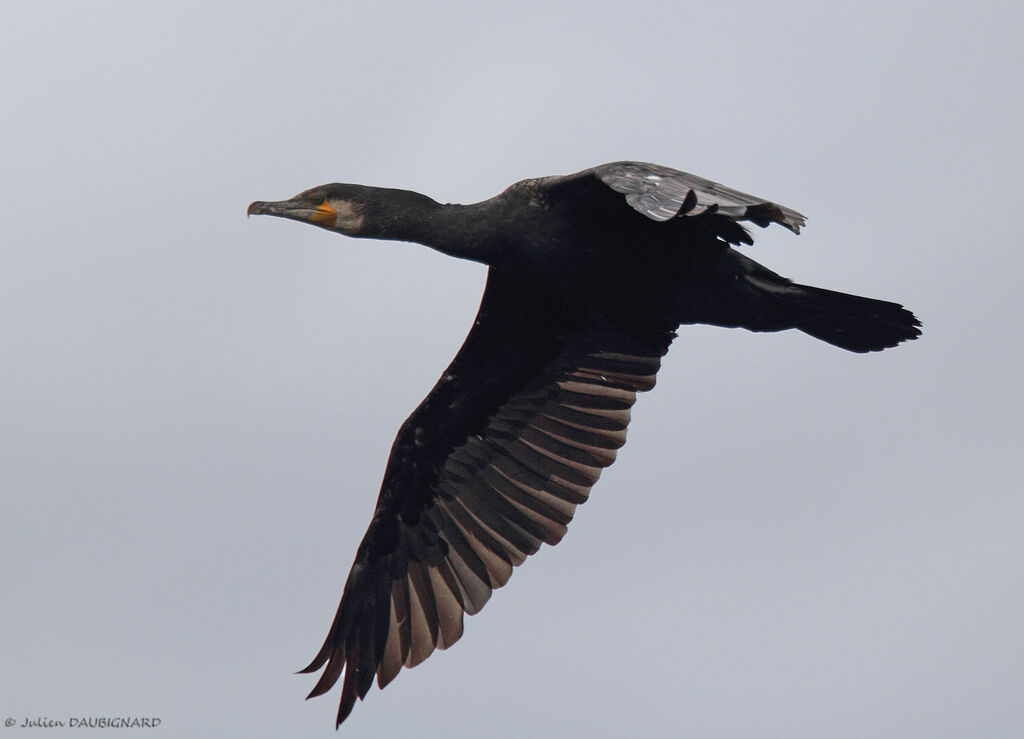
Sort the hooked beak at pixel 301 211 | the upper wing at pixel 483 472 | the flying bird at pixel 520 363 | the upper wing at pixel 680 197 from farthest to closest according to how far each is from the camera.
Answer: the upper wing at pixel 483 472
the hooked beak at pixel 301 211
the flying bird at pixel 520 363
the upper wing at pixel 680 197

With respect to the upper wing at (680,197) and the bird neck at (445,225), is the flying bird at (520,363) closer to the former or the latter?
the bird neck at (445,225)

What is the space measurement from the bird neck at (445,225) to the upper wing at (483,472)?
105cm

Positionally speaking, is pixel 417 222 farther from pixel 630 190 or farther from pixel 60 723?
pixel 60 723

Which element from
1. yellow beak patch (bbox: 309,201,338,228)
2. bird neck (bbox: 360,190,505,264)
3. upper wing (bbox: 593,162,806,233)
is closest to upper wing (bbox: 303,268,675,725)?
bird neck (bbox: 360,190,505,264)

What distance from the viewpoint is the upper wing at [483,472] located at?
10.4 meters

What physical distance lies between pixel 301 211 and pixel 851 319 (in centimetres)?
360

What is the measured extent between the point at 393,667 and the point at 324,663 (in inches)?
19.7

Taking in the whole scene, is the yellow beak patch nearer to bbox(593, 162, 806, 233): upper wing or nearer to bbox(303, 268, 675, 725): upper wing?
bbox(303, 268, 675, 725): upper wing

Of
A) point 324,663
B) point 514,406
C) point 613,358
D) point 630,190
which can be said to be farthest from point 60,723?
point 630,190

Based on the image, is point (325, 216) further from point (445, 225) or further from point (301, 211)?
point (445, 225)

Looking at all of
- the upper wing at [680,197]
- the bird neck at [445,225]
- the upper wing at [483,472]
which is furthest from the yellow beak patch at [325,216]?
the upper wing at [680,197]

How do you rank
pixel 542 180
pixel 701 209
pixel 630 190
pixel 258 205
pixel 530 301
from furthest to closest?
pixel 530 301 → pixel 258 205 → pixel 542 180 → pixel 630 190 → pixel 701 209

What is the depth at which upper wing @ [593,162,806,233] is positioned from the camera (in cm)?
701

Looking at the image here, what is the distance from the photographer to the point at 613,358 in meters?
10.6
